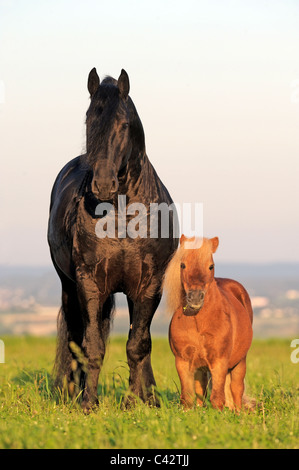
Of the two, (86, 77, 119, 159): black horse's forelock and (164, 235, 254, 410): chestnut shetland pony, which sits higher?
(86, 77, 119, 159): black horse's forelock

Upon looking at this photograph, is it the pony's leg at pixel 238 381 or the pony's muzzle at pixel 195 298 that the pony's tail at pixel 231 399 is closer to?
the pony's leg at pixel 238 381

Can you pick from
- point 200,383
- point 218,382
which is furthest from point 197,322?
point 200,383

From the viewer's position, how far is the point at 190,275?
587 cm

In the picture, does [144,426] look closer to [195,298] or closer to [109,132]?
[195,298]

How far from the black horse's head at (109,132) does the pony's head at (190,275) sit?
0.87m

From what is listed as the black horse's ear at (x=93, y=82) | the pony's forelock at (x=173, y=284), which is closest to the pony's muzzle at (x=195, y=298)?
the pony's forelock at (x=173, y=284)

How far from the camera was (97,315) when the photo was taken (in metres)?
6.60

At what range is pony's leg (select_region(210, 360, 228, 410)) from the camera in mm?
6016

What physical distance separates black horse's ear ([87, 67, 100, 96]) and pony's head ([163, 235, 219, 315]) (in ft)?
5.42

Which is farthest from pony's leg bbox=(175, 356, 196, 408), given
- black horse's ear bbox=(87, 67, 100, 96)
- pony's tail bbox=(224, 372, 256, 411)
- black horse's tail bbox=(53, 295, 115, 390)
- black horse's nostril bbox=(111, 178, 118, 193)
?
Result: black horse's ear bbox=(87, 67, 100, 96)

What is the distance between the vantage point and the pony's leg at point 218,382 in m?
6.02

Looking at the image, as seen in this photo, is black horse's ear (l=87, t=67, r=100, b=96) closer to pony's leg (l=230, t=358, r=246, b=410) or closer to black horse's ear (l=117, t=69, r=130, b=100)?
black horse's ear (l=117, t=69, r=130, b=100)

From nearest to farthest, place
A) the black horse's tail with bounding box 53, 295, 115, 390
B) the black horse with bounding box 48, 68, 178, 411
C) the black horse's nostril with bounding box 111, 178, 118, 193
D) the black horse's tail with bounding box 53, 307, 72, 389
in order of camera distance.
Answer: the black horse's nostril with bounding box 111, 178, 118, 193 < the black horse with bounding box 48, 68, 178, 411 < the black horse's tail with bounding box 53, 295, 115, 390 < the black horse's tail with bounding box 53, 307, 72, 389
